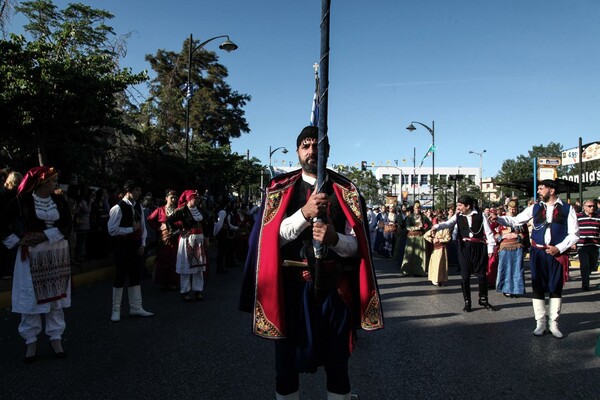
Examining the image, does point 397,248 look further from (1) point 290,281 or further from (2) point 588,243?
(1) point 290,281

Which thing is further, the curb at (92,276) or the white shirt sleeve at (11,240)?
the curb at (92,276)

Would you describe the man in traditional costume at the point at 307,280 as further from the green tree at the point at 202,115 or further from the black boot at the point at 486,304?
the green tree at the point at 202,115

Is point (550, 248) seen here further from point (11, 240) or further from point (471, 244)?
point (11, 240)

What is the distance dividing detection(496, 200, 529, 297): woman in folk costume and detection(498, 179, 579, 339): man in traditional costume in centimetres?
275

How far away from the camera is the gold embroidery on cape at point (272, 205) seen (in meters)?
2.94

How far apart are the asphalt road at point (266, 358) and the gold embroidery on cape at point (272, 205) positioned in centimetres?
181

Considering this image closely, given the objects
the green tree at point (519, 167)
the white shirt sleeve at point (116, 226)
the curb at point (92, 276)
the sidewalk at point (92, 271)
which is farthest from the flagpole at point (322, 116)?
the green tree at point (519, 167)

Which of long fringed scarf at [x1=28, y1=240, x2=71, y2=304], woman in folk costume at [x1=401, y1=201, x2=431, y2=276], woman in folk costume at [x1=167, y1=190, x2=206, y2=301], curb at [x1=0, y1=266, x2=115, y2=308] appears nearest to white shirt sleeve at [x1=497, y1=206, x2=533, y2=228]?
woman in folk costume at [x1=167, y1=190, x2=206, y2=301]

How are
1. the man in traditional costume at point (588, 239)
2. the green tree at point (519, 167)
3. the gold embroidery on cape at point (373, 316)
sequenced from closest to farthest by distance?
1. the gold embroidery on cape at point (373, 316)
2. the man in traditional costume at point (588, 239)
3. the green tree at point (519, 167)

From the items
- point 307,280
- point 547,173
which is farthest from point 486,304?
point 547,173

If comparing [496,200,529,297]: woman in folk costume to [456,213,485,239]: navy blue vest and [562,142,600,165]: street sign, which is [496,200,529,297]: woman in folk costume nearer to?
[456,213,485,239]: navy blue vest

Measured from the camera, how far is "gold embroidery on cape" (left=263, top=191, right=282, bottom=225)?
116 inches

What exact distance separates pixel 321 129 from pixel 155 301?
6.70 m

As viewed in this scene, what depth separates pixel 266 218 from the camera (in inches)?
116
